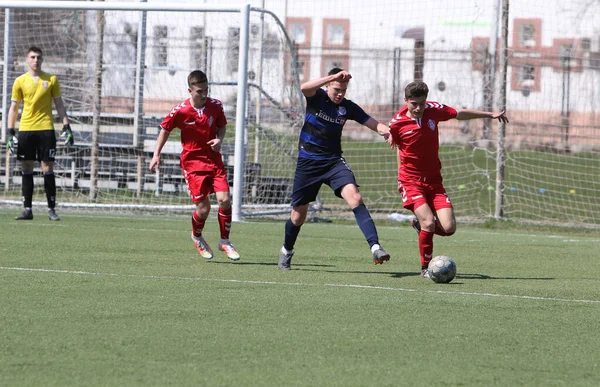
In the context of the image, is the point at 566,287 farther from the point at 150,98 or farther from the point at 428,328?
the point at 150,98

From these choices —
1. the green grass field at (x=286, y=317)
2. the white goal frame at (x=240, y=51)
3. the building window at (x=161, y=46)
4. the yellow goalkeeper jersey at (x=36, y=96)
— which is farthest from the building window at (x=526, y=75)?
the yellow goalkeeper jersey at (x=36, y=96)

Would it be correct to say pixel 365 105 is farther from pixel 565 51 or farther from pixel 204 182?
pixel 204 182

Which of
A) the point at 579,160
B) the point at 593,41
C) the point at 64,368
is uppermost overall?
the point at 593,41

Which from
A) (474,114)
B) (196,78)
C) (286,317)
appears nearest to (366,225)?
(474,114)

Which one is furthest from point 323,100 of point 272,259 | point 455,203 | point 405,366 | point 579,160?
point 579,160

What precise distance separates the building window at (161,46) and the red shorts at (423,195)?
9119 millimetres

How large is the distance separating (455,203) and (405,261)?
7065mm

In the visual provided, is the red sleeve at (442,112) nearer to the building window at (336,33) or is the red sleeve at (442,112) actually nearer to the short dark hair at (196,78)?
the short dark hair at (196,78)

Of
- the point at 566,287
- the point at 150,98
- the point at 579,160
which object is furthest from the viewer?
the point at 579,160

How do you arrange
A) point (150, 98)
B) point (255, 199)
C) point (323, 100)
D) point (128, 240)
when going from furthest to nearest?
1. point (150, 98)
2. point (255, 199)
3. point (128, 240)
4. point (323, 100)

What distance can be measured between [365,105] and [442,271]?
43.7ft

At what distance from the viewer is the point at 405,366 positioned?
5020 mm

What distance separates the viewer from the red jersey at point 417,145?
8945mm

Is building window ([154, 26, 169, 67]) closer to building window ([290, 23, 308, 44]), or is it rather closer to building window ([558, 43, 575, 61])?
building window ([290, 23, 308, 44])
